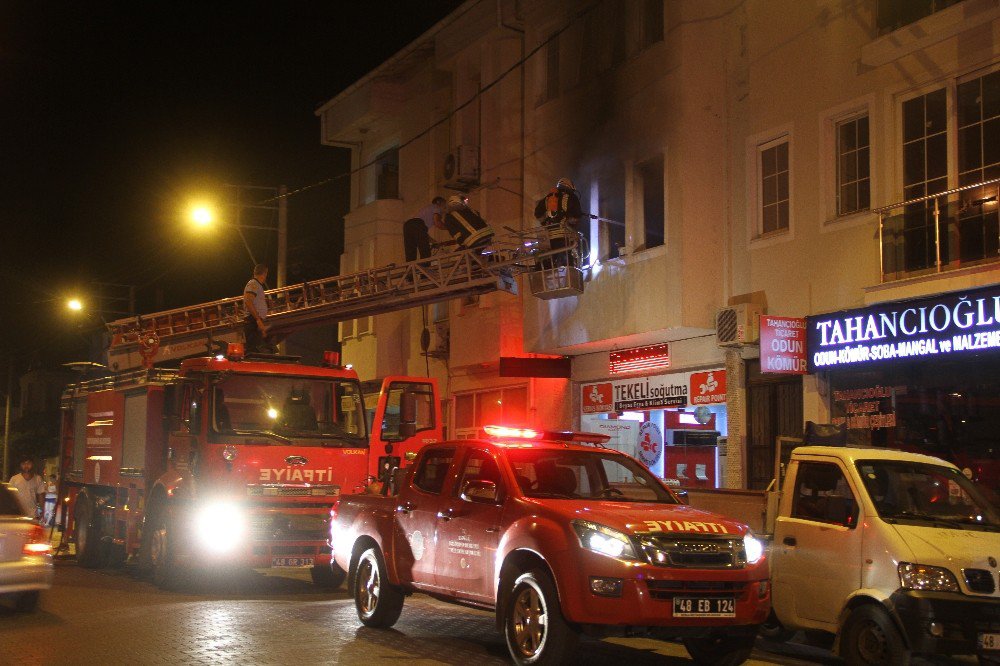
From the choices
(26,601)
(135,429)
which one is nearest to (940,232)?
(135,429)

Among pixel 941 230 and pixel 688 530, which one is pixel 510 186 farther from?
pixel 688 530

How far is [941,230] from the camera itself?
14.7 m

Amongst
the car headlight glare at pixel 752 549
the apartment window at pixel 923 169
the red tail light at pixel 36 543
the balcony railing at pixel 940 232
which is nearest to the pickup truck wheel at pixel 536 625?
the car headlight glare at pixel 752 549

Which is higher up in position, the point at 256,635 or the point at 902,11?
the point at 902,11

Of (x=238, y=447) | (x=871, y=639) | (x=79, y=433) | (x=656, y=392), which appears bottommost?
(x=871, y=639)

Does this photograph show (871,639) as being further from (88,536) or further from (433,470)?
(88,536)

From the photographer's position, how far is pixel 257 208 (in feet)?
86.2

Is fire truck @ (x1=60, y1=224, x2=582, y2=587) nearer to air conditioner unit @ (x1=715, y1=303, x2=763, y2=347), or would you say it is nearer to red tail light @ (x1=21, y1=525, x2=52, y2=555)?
red tail light @ (x1=21, y1=525, x2=52, y2=555)

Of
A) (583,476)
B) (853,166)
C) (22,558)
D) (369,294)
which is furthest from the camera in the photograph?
(369,294)

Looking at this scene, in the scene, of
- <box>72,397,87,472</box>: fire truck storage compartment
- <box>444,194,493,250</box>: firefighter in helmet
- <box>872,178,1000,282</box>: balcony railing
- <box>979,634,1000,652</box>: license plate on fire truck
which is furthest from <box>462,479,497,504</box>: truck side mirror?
<box>72,397,87,472</box>: fire truck storage compartment

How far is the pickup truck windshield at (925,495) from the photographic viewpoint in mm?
8977

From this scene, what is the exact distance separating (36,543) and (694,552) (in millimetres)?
7230

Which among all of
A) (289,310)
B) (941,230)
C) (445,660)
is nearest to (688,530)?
(445,660)

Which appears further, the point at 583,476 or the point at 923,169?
the point at 923,169
